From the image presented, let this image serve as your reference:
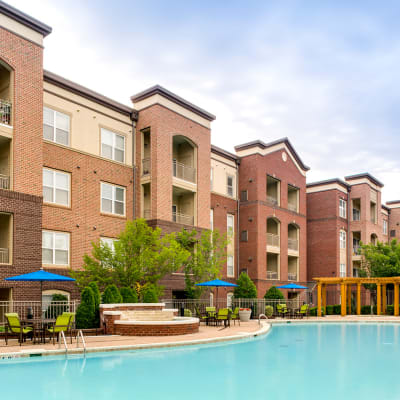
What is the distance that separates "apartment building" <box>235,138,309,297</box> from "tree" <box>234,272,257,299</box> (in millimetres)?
3065

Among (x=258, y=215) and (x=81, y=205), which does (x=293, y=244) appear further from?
(x=81, y=205)

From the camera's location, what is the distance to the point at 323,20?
12.6m

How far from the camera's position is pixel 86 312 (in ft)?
64.0

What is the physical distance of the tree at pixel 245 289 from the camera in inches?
1257

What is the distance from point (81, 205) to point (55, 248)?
2599 millimetres

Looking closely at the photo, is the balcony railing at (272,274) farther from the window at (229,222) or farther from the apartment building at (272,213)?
the window at (229,222)

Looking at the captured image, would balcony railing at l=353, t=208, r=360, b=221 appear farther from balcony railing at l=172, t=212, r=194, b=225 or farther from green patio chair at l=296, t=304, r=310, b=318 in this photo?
balcony railing at l=172, t=212, r=194, b=225

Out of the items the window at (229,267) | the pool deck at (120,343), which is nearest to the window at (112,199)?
the pool deck at (120,343)

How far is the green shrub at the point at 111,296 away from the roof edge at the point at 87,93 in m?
10.4

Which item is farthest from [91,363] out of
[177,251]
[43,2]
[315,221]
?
[315,221]

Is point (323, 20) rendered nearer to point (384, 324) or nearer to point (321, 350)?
point (321, 350)

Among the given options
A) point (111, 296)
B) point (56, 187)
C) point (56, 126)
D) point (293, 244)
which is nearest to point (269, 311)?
point (293, 244)

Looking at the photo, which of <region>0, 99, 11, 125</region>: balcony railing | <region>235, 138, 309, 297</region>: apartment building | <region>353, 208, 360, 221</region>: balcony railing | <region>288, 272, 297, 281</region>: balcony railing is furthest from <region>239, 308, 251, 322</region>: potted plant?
<region>353, 208, 360, 221</region>: balcony railing

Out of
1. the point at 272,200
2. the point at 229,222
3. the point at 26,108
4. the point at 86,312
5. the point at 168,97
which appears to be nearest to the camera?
the point at 86,312
